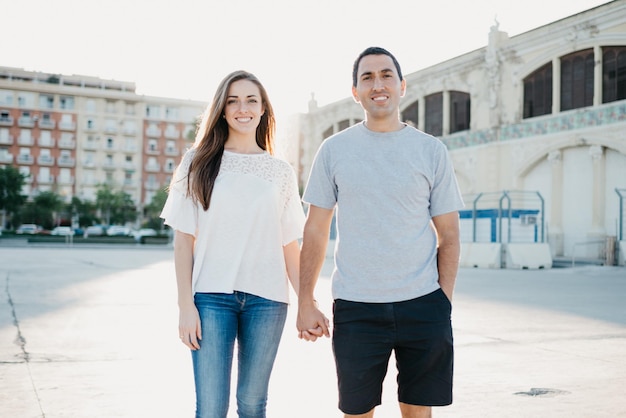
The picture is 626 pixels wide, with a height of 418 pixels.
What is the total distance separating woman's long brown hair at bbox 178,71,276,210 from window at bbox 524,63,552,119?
26340 millimetres

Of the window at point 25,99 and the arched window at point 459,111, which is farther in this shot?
the window at point 25,99

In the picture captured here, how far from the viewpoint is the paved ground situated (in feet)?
13.5

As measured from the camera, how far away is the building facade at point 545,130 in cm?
2356

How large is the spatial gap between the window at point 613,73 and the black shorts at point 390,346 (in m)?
24.0

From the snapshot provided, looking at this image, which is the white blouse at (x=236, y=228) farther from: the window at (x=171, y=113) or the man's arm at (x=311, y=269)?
the window at (x=171, y=113)

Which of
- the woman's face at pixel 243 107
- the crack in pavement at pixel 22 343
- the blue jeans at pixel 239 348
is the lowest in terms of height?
the crack in pavement at pixel 22 343

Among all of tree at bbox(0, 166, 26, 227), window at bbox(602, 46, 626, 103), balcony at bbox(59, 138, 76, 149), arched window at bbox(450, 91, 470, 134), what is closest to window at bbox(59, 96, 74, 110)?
balcony at bbox(59, 138, 76, 149)

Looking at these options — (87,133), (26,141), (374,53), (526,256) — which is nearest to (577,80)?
(526,256)

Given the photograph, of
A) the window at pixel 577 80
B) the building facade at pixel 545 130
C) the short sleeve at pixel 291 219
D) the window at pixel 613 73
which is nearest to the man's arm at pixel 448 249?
the short sleeve at pixel 291 219

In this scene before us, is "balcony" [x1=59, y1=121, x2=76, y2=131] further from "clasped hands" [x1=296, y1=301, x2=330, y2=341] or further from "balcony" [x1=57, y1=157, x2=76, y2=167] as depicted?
"clasped hands" [x1=296, y1=301, x2=330, y2=341]

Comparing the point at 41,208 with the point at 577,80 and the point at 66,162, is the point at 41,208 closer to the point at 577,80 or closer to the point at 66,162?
the point at 66,162

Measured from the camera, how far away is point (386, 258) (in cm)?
253

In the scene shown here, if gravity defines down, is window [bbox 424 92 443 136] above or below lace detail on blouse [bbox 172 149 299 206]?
above

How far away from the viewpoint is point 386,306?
2.52m
